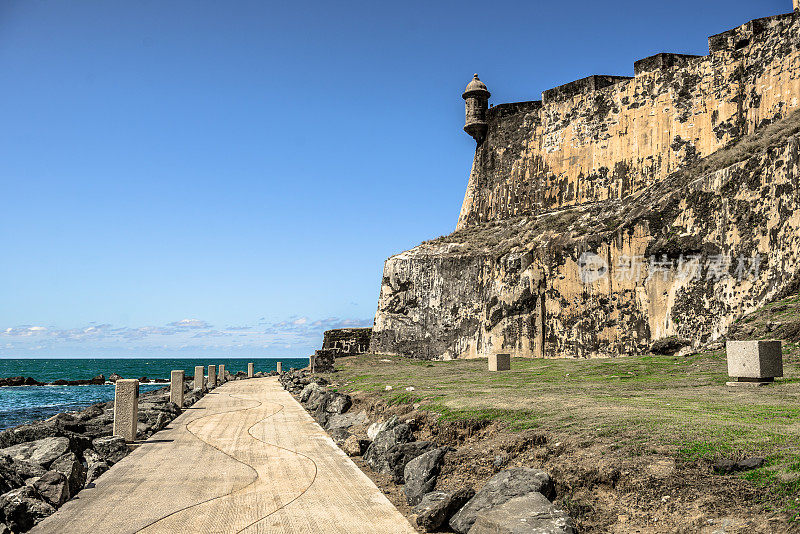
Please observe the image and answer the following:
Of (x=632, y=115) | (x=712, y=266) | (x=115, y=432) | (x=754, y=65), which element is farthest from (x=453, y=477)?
(x=632, y=115)

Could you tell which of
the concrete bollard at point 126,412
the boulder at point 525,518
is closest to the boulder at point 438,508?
the boulder at point 525,518

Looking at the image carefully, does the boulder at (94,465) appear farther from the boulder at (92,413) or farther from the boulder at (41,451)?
the boulder at (92,413)

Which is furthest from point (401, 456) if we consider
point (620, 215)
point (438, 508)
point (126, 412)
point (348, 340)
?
point (348, 340)

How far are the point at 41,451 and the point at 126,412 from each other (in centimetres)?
219

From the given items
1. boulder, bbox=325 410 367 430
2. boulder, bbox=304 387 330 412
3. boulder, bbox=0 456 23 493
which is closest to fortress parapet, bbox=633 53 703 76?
boulder, bbox=304 387 330 412

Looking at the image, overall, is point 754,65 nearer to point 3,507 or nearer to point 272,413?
point 272,413

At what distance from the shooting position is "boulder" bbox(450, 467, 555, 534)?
22.5 feet

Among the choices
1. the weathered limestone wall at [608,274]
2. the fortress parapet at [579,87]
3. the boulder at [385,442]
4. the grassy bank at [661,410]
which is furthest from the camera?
the fortress parapet at [579,87]

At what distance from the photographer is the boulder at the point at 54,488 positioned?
787 centimetres

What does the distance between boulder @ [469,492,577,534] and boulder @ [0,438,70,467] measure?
8340mm

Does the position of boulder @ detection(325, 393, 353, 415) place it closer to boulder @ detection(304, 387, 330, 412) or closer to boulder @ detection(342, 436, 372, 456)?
boulder @ detection(304, 387, 330, 412)

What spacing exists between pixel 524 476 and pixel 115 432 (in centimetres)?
985

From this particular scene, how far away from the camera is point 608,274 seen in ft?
97.0

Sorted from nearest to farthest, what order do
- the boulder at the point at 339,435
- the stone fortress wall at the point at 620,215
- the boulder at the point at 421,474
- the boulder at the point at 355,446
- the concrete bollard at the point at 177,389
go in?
1. the boulder at the point at 421,474
2. the boulder at the point at 355,446
3. the boulder at the point at 339,435
4. the concrete bollard at the point at 177,389
5. the stone fortress wall at the point at 620,215
